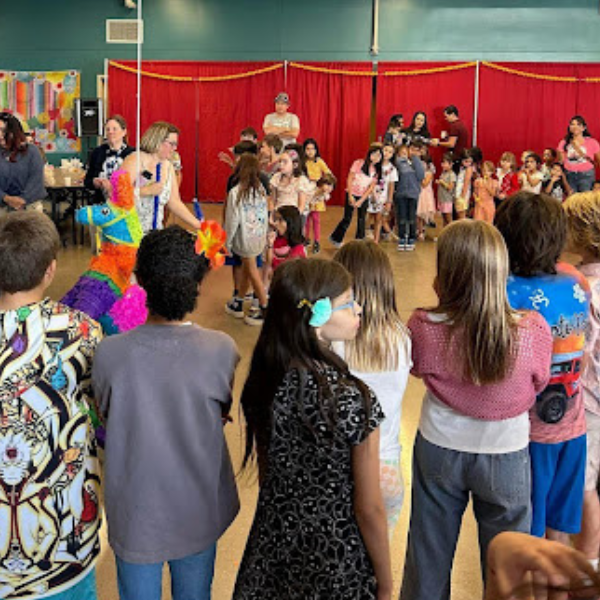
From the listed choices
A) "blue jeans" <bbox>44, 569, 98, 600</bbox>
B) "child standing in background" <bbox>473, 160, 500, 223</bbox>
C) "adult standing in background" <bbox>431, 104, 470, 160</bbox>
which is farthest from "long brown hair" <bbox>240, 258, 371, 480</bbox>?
"adult standing in background" <bbox>431, 104, 470, 160</bbox>

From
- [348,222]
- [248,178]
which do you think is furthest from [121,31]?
[248,178]

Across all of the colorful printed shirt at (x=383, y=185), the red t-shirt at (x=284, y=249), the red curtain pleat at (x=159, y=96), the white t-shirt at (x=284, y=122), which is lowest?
the red t-shirt at (x=284, y=249)

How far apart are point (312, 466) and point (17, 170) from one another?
16.5 ft

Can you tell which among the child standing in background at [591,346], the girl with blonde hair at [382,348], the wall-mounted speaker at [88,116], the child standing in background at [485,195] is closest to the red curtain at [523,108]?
the child standing in background at [485,195]

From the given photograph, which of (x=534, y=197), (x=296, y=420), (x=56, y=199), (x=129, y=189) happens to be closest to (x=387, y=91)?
(x=56, y=199)

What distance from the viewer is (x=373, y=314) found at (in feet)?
7.46

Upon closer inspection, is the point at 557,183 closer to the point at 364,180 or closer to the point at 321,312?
the point at 364,180

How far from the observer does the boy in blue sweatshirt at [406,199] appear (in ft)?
30.3

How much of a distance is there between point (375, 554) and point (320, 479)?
0.66ft

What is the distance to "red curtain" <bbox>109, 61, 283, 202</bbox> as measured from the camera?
1295 centimetres

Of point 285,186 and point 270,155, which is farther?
point 270,155

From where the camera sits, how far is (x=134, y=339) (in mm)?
1966

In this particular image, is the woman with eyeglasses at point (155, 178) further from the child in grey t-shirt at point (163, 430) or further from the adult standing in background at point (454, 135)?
the adult standing in background at point (454, 135)

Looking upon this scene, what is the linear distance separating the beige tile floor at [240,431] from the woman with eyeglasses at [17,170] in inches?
38.0
